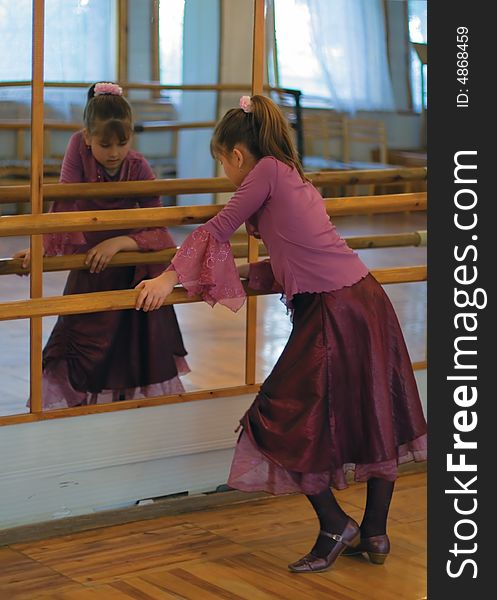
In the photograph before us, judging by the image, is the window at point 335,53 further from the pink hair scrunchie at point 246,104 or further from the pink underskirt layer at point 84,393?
the pink underskirt layer at point 84,393

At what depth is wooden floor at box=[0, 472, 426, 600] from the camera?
8.45 ft

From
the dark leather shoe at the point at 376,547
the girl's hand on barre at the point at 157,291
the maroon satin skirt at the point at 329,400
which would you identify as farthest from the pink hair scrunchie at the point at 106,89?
the dark leather shoe at the point at 376,547

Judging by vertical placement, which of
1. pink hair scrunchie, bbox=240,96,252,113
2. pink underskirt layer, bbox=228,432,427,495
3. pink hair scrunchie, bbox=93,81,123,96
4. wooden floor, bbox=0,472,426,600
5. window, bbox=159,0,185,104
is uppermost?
window, bbox=159,0,185,104

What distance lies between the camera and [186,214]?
2.87 meters

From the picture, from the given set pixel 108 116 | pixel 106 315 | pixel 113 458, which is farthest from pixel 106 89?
pixel 113 458

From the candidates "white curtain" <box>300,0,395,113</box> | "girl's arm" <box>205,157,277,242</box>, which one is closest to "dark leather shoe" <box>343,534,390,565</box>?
"girl's arm" <box>205,157,277,242</box>

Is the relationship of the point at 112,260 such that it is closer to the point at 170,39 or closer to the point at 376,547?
the point at 170,39

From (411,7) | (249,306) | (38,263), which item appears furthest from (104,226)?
(411,7)

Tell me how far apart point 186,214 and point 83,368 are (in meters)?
0.54

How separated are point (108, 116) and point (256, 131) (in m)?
0.39

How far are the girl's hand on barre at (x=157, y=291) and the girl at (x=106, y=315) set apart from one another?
24cm

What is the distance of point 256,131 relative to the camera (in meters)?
2.69

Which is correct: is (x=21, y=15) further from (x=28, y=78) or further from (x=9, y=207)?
(x=9, y=207)

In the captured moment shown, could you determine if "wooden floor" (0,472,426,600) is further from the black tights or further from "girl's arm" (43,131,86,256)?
"girl's arm" (43,131,86,256)
